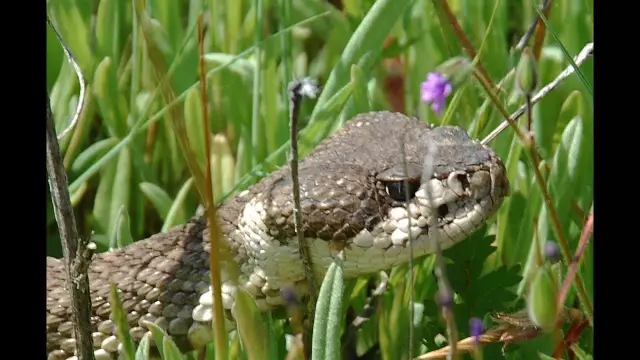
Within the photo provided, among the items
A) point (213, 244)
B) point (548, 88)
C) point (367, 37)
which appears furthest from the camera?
point (367, 37)

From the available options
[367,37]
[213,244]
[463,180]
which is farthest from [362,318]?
[213,244]

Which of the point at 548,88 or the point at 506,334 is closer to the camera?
the point at 506,334

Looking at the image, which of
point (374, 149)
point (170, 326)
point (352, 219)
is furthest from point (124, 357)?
point (374, 149)

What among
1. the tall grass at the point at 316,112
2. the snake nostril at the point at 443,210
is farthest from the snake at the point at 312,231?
the tall grass at the point at 316,112

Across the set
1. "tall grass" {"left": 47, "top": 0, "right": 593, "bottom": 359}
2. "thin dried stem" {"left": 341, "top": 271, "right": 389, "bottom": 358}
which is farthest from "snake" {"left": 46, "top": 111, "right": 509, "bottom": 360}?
"thin dried stem" {"left": 341, "top": 271, "right": 389, "bottom": 358}

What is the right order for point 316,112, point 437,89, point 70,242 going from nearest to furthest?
point 70,242
point 437,89
point 316,112

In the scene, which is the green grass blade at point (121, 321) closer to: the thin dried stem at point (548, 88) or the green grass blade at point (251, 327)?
the green grass blade at point (251, 327)

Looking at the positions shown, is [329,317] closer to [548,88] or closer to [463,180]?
[463,180]
